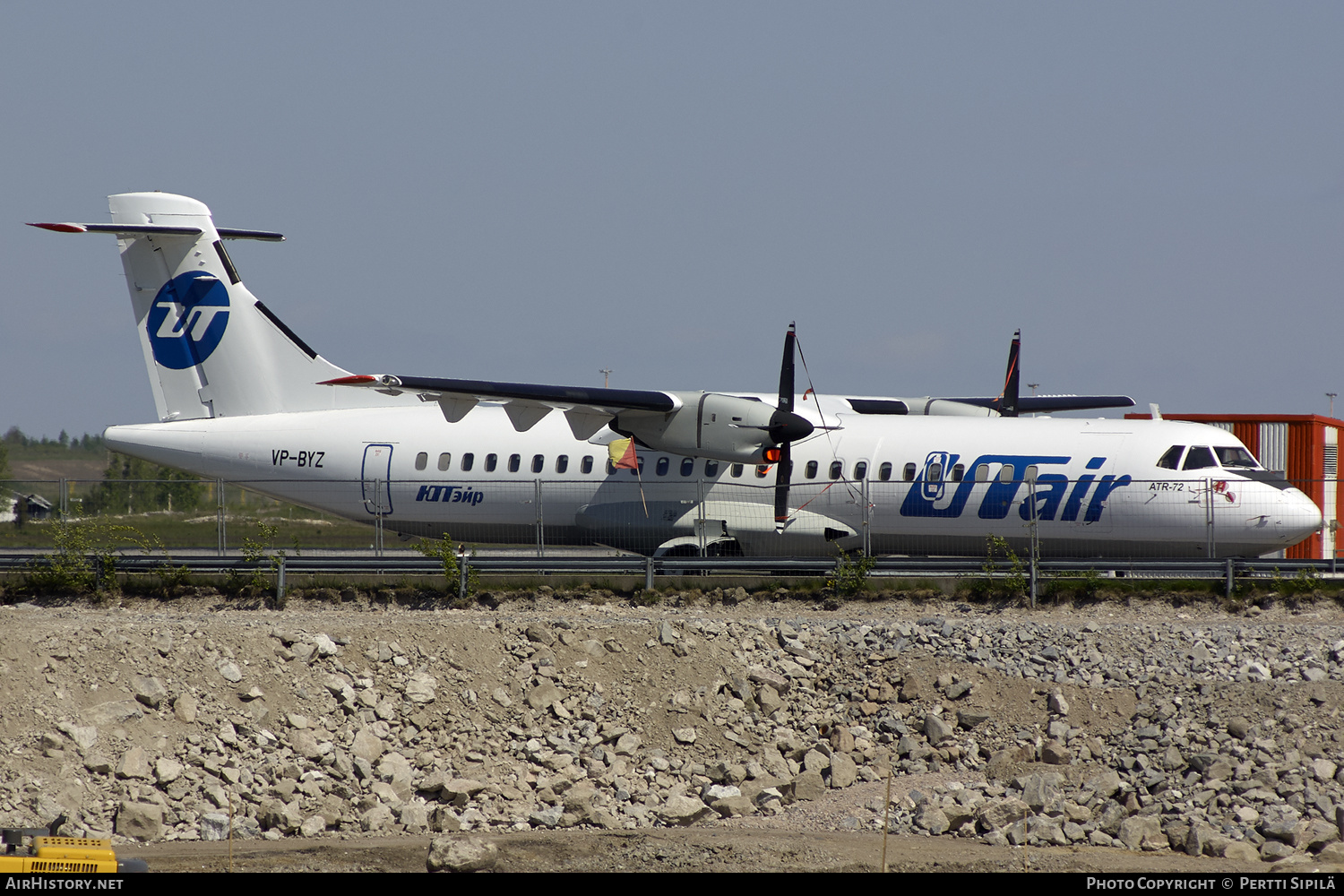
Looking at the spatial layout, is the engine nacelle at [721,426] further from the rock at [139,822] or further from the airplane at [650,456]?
the rock at [139,822]

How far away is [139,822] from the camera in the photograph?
11.8 m

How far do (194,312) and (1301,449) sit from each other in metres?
22.7

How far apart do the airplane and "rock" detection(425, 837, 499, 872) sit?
29.7 ft

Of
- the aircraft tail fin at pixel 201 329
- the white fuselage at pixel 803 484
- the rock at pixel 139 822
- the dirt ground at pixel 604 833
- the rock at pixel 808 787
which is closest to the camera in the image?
the dirt ground at pixel 604 833

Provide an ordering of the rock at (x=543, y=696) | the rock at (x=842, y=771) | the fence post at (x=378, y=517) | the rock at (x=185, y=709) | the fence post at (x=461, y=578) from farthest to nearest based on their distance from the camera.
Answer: the fence post at (x=378, y=517), the fence post at (x=461, y=578), the rock at (x=543, y=696), the rock at (x=842, y=771), the rock at (x=185, y=709)

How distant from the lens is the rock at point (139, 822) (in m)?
11.7

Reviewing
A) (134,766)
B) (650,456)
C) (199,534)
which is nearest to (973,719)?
(650,456)

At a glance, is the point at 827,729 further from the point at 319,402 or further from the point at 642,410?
the point at 319,402

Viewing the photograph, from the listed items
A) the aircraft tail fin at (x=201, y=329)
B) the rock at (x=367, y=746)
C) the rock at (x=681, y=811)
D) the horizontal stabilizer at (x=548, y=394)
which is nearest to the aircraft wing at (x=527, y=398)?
the horizontal stabilizer at (x=548, y=394)

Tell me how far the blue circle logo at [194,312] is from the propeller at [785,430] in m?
10.7

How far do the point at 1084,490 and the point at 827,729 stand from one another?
6.60 m

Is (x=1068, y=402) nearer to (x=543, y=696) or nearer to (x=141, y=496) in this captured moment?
(x=543, y=696)

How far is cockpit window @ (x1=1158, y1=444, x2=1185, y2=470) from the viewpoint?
18.6 m

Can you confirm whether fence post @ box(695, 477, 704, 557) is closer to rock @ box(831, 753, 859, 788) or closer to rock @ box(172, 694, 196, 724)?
rock @ box(831, 753, 859, 788)
